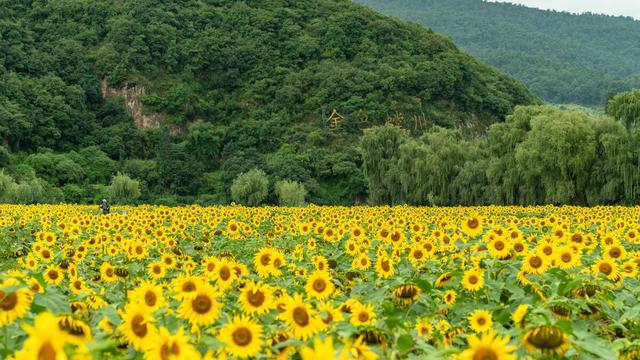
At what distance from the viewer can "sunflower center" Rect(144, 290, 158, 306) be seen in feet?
12.2

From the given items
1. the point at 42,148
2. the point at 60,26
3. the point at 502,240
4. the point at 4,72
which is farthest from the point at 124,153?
the point at 502,240

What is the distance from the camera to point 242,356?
2881 mm

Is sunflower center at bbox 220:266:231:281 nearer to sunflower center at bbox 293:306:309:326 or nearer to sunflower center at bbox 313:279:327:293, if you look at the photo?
sunflower center at bbox 313:279:327:293

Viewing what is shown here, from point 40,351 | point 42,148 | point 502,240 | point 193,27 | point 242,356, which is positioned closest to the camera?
point 40,351

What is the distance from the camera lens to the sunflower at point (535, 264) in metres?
5.16

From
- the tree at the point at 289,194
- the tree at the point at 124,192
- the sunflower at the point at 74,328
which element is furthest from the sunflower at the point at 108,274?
the tree at the point at 289,194

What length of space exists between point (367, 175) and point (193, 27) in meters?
71.1

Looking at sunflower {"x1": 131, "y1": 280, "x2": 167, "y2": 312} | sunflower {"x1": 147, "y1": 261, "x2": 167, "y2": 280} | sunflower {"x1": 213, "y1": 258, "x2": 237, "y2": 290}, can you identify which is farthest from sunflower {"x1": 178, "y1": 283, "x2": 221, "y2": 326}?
sunflower {"x1": 147, "y1": 261, "x2": 167, "y2": 280}

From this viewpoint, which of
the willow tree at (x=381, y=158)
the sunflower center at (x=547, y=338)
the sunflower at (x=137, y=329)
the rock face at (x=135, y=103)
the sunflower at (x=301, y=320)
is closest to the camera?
the sunflower center at (x=547, y=338)

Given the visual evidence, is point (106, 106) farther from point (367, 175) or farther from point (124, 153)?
point (367, 175)

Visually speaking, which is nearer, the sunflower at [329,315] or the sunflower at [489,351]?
the sunflower at [489,351]

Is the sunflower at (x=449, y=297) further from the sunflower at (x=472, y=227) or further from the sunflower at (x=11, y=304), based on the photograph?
the sunflower at (x=11, y=304)

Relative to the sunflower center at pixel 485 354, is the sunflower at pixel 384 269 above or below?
below

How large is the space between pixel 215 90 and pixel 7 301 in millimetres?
102418
